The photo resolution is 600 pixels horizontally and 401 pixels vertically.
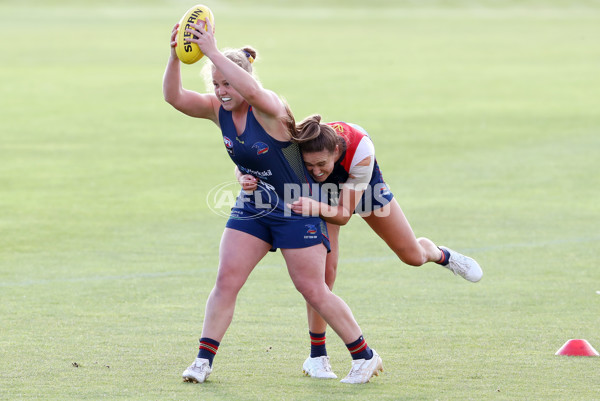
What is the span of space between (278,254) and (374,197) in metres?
4.42

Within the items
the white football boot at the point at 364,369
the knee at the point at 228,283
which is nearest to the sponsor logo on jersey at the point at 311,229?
the knee at the point at 228,283

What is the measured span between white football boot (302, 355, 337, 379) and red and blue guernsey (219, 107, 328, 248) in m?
0.78

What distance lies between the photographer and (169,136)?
19797 millimetres

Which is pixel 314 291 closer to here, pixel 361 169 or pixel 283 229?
pixel 283 229

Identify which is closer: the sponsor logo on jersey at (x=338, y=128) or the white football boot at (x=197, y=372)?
the white football boot at (x=197, y=372)

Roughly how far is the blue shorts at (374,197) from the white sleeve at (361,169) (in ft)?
0.49

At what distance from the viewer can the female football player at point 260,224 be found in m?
6.26

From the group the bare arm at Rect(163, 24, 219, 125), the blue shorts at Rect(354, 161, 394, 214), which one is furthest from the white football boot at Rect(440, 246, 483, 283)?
the bare arm at Rect(163, 24, 219, 125)

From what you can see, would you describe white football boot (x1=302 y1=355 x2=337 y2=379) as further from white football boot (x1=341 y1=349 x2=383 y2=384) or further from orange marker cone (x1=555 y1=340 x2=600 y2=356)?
orange marker cone (x1=555 y1=340 x2=600 y2=356)

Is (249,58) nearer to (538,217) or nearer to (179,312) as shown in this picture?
(179,312)

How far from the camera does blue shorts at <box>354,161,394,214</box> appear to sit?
6668 mm

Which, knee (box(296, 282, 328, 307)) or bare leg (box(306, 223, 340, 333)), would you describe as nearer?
knee (box(296, 282, 328, 307))

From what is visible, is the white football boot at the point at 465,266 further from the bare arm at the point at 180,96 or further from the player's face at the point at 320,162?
the bare arm at the point at 180,96

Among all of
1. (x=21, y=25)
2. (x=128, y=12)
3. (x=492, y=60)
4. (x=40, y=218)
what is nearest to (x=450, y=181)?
(x=40, y=218)
